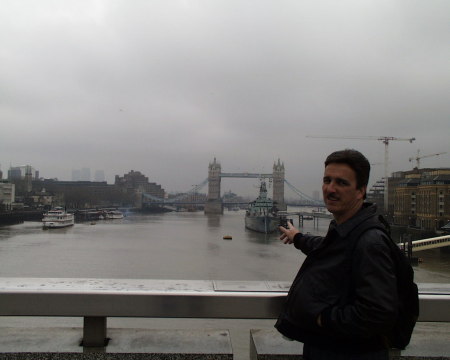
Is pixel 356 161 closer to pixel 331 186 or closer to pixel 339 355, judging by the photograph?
pixel 331 186

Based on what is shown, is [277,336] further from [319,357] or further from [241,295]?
[319,357]

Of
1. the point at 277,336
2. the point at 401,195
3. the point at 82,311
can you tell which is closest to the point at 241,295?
the point at 277,336

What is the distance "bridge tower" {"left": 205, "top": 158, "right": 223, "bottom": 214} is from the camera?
6322 cm

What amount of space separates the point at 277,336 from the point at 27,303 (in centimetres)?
68

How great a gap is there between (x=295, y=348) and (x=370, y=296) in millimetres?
466

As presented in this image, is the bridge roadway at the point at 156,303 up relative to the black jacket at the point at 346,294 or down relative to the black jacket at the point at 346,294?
down

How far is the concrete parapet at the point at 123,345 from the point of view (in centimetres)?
115

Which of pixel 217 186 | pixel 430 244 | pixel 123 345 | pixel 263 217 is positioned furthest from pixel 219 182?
pixel 123 345

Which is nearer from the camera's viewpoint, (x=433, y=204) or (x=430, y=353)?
(x=430, y=353)

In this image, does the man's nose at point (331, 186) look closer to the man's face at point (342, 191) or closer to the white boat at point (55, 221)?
the man's face at point (342, 191)

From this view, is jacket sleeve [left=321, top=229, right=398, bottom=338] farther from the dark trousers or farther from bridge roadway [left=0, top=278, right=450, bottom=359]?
bridge roadway [left=0, top=278, right=450, bottom=359]

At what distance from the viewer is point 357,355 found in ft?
→ 2.79

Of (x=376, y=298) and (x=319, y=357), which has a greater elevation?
(x=376, y=298)

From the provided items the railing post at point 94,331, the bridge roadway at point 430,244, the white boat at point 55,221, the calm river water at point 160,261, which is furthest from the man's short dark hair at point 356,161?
the white boat at point 55,221
